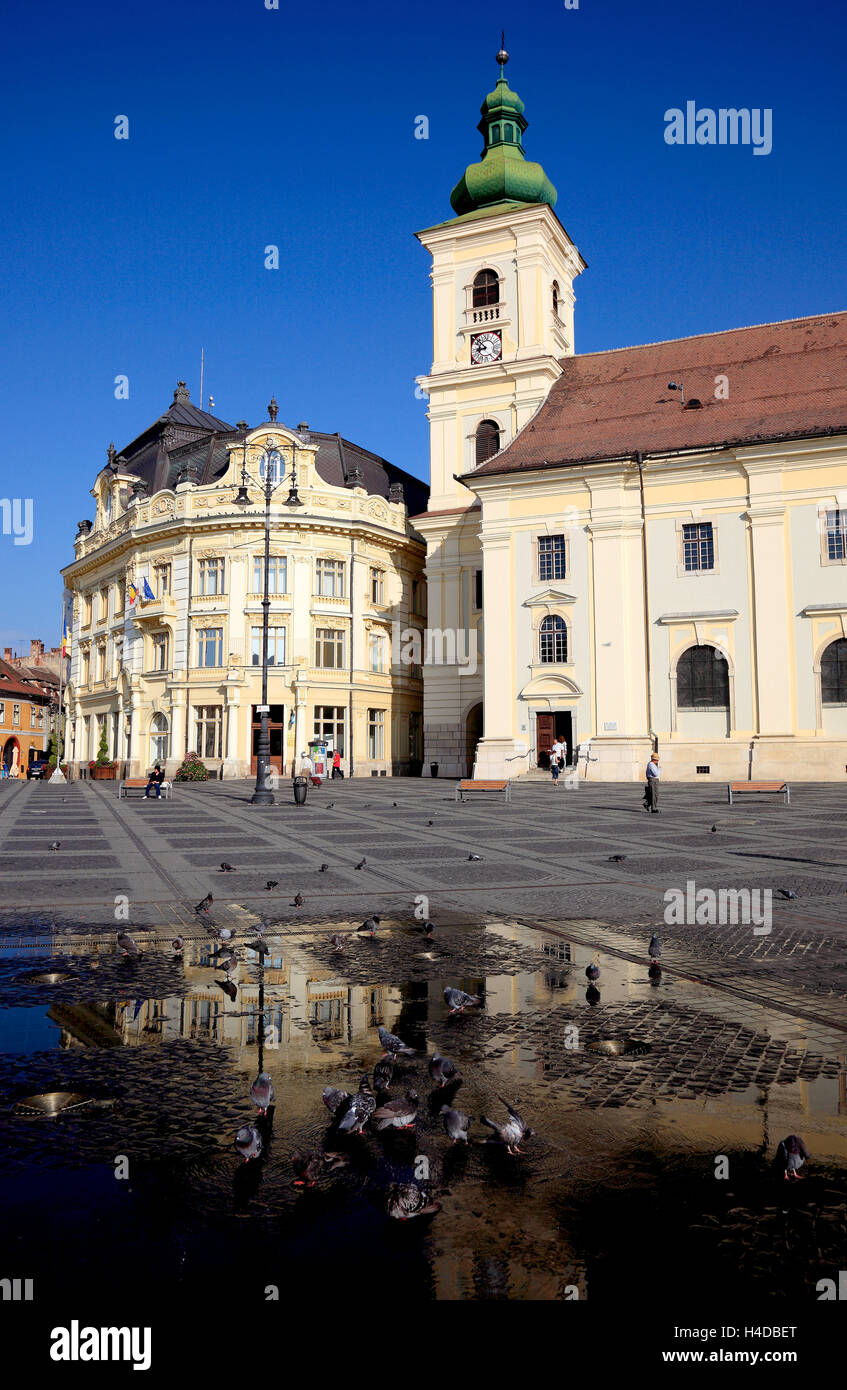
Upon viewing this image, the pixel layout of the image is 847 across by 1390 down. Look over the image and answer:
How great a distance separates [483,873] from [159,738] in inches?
1617

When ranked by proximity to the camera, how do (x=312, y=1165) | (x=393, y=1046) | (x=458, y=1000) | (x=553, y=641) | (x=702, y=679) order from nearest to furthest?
(x=312, y=1165), (x=393, y=1046), (x=458, y=1000), (x=702, y=679), (x=553, y=641)

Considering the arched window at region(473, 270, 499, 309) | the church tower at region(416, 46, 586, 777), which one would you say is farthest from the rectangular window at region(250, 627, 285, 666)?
the arched window at region(473, 270, 499, 309)

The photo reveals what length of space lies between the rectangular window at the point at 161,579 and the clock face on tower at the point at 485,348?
759 inches

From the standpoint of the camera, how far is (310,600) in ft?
155

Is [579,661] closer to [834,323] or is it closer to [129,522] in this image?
[834,323]

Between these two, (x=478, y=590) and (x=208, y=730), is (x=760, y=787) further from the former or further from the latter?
(x=208, y=730)

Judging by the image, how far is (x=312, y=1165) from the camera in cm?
330

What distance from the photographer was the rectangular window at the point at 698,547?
3741 centimetres

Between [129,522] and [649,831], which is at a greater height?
[129,522]

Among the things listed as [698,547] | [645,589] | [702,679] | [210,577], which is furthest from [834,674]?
[210,577]

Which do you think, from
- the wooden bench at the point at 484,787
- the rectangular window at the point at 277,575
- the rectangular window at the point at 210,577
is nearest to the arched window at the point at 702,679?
the wooden bench at the point at 484,787

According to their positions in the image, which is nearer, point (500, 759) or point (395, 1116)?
point (395, 1116)
